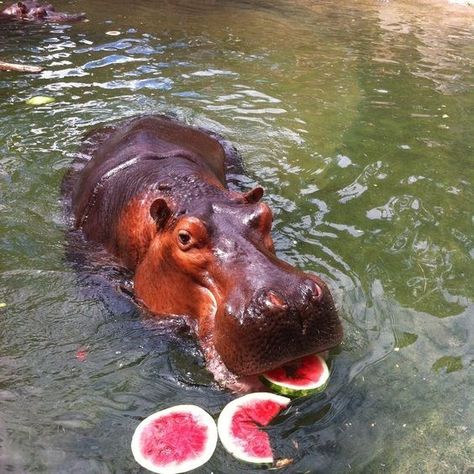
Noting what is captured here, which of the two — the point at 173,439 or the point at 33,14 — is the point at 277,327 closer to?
the point at 173,439

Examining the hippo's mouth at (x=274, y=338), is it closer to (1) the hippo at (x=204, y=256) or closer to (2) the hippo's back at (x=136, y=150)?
(1) the hippo at (x=204, y=256)

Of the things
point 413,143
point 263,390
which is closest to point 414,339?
point 263,390

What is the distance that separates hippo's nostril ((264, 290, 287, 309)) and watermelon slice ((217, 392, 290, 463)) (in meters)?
0.44

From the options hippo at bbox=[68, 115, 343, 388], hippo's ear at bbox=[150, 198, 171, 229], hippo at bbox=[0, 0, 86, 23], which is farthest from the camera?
hippo at bbox=[0, 0, 86, 23]

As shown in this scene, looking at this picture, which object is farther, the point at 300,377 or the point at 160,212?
the point at 160,212

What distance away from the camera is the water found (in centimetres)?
268

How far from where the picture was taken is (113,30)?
11.4 m

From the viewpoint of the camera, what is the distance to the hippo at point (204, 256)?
8.36ft

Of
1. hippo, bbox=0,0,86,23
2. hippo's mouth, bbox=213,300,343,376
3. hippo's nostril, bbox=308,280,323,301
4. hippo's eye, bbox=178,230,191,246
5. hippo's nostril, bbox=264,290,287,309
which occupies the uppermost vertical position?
hippo's nostril, bbox=264,290,287,309

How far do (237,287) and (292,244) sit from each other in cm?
169

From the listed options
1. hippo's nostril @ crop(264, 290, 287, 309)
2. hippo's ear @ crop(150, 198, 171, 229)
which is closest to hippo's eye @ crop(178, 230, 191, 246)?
hippo's ear @ crop(150, 198, 171, 229)

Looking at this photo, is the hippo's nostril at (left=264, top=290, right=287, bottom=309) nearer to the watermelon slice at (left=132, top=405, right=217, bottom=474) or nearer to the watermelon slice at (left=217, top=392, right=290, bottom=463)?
the watermelon slice at (left=217, top=392, right=290, bottom=463)

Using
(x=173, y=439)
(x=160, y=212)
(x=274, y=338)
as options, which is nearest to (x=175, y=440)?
(x=173, y=439)

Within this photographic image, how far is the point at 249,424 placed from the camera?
2586 millimetres
